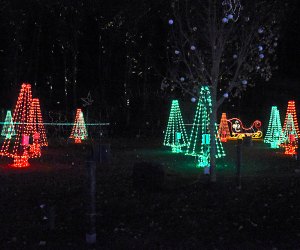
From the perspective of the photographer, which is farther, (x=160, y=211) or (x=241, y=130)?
(x=241, y=130)

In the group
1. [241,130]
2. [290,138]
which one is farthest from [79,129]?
[290,138]

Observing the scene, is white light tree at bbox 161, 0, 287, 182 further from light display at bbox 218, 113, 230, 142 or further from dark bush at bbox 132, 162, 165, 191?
light display at bbox 218, 113, 230, 142

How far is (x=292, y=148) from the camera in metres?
19.9

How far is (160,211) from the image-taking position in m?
8.12

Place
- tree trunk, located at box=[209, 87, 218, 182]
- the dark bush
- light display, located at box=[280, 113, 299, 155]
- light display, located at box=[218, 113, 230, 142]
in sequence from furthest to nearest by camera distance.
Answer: light display, located at box=[218, 113, 230, 142] < light display, located at box=[280, 113, 299, 155] < tree trunk, located at box=[209, 87, 218, 182] < the dark bush

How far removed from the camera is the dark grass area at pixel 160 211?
6.42m

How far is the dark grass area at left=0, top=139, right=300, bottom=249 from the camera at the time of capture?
6.42m

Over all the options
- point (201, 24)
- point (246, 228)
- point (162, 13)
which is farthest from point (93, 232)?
point (162, 13)

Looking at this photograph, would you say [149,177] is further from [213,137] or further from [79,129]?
[79,129]

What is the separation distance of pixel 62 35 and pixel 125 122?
29.5 feet

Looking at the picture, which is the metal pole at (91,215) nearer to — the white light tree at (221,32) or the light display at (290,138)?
the white light tree at (221,32)

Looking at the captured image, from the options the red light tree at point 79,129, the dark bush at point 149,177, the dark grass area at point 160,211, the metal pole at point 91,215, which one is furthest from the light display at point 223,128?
the metal pole at point 91,215

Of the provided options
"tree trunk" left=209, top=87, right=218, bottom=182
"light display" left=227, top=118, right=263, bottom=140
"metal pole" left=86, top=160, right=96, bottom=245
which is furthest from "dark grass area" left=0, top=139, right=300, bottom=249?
"light display" left=227, top=118, right=263, bottom=140

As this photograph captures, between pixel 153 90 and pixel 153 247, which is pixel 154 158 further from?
pixel 153 90
